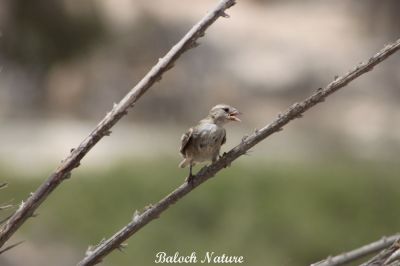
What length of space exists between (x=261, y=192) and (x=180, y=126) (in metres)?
2.28

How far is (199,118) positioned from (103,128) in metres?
8.74

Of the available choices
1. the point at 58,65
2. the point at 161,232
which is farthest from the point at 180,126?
the point at 161,232

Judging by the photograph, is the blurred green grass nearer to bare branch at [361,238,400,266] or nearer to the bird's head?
the bird's head

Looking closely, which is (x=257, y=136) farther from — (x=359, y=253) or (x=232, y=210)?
(x=232, y=210)

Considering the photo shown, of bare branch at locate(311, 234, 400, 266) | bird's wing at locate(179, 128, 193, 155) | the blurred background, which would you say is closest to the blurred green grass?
the blurred background

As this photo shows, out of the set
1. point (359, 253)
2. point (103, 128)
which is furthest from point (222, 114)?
point (103, 128)

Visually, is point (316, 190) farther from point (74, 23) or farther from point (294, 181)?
point (74, 23)

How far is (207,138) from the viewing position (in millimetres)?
3227

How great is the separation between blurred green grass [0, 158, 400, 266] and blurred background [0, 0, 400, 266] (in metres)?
0.02

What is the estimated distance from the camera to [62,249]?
7.82 meters

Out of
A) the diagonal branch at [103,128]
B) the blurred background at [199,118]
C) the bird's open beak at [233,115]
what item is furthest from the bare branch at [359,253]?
the blurred background at [199,118]

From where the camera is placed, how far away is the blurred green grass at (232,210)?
7938mm

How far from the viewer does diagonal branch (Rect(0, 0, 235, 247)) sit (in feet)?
6.56

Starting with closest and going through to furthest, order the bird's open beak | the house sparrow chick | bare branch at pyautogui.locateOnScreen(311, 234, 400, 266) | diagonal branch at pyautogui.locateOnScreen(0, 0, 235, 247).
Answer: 1. diagonal branch at pyautogui.locateOnScreen(0, 0, 235, 247)
2. bare branch at pyautogui.locateOnScreen(311, 234, 400, 266)
3. the house sparrow chick
4. the bird's open beak
